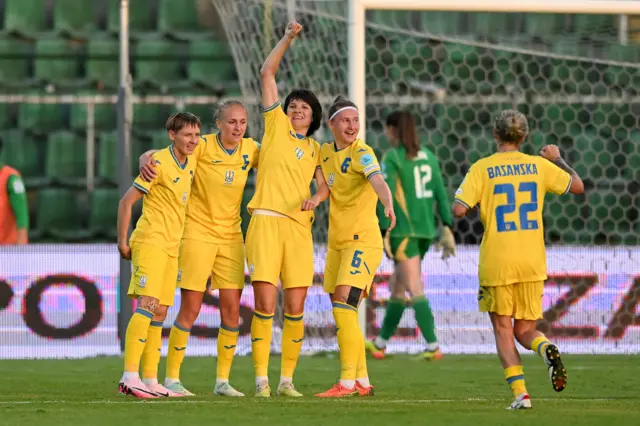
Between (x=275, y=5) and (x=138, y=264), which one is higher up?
(x=275, y=5)

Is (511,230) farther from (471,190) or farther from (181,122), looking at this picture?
(181,122)

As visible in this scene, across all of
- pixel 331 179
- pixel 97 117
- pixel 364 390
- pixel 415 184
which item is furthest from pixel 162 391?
pixel 97 117

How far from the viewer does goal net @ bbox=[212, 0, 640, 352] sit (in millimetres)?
10578

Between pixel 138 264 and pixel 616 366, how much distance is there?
403 cm

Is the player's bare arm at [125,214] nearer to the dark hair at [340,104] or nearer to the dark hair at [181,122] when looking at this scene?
the dark hair at [181,122]

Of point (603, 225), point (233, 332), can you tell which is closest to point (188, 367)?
point (233, 332)

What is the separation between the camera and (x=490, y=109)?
13547 millimetres

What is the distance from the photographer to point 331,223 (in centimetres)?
686

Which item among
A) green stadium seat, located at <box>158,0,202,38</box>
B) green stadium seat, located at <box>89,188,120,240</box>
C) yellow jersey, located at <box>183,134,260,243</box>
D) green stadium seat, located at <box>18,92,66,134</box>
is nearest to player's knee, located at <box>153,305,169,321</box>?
yellow jersey, located at <box>183,134,260,243</box>

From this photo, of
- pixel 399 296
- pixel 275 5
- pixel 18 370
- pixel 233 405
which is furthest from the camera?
pixel 275 5

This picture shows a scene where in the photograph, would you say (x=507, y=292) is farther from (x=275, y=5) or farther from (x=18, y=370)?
(x=275, y=5)

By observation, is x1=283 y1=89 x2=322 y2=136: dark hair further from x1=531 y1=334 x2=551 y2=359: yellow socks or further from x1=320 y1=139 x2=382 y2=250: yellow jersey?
x1=531 y1=334 x2=551 y2=359: yellow socks

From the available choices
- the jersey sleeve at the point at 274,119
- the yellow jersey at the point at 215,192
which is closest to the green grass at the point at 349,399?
the yellow jersey at the point at 215,192

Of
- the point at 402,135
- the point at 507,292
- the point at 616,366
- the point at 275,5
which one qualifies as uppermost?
the point at 275,5
